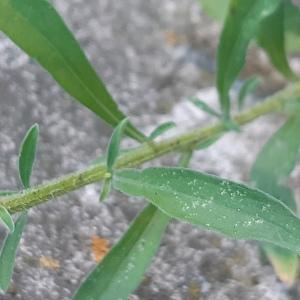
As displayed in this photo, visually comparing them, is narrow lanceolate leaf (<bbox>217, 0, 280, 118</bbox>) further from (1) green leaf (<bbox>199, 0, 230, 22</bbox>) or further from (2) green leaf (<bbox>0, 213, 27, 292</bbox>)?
(2) green leaf (<bbox>0, 213, 27, 292</bbox>)

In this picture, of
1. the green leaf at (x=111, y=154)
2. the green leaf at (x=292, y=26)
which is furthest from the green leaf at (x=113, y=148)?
the green leaf at (x=292, y=26)

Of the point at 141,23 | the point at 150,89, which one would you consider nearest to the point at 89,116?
the point at 150,89

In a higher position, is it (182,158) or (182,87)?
(182,87)

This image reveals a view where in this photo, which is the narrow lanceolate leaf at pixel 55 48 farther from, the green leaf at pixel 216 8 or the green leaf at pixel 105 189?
the green leaf at pixel 216 8

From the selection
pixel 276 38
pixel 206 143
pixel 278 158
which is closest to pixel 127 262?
pixel 206 143

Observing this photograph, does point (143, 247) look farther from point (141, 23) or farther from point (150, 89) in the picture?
point (141, 23)

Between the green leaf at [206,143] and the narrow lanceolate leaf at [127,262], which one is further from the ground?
the green leaf at [206,143]
